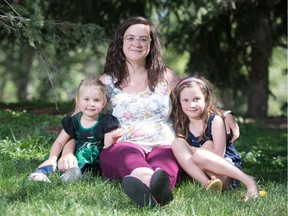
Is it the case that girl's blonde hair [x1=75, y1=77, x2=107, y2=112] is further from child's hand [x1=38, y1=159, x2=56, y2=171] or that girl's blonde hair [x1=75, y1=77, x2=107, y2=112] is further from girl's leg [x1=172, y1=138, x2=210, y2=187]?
girl's leg [x1=172, y1=138, x2=210, y2=187]

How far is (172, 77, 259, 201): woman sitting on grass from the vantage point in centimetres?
440

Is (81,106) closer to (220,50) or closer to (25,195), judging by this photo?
(25,195)

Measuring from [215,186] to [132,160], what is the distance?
683mm

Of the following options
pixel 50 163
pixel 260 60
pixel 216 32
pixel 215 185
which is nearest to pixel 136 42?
pixel 50 163

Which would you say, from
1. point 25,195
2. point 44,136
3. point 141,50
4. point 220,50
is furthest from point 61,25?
point 220,50

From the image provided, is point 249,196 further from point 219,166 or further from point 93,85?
point 93,85

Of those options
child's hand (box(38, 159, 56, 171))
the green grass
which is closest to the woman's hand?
the green grass

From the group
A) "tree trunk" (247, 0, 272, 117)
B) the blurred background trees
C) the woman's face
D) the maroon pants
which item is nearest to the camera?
the maroon pants

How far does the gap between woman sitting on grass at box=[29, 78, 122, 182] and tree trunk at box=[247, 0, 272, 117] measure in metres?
6.52

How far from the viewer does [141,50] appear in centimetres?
500

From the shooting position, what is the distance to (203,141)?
4734 mm

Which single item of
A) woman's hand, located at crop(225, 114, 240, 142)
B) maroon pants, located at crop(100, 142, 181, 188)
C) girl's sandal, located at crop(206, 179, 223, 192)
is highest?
woman's hand, located at crop(225, 114, 240, 142)

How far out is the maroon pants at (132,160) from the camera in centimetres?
436

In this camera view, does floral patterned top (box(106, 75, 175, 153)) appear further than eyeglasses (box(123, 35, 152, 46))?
No
